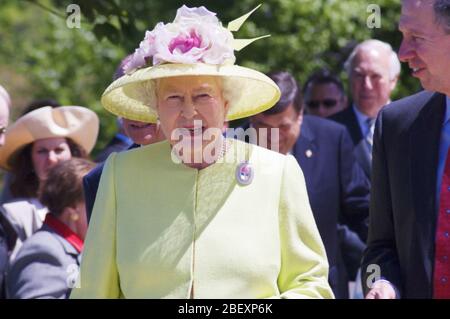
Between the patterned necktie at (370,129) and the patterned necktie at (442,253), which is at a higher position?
the patterned necktie at (370,129)

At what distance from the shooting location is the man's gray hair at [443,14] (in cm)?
426

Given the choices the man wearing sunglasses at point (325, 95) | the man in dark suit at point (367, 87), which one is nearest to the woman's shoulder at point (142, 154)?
the man in dark suit at point (367, 87)

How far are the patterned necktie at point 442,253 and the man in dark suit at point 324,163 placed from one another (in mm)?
2345

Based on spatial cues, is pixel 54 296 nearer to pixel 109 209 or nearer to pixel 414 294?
pixel 109 209

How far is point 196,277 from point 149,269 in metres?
0.17

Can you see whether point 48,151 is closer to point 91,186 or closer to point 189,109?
point 91,186

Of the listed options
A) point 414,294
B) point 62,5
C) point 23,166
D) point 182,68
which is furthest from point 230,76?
point 62,5

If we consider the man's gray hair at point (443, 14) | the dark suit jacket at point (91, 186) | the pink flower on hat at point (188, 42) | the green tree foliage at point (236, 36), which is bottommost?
the dark suit jacket at point (91, 186)

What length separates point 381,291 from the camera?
419 centimetres

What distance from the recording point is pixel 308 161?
22.9ft

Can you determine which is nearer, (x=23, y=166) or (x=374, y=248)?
(x=374, y=248)

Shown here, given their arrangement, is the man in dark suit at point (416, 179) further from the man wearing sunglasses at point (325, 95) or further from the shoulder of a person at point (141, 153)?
the man wearing sunglasses at point (325, 95)

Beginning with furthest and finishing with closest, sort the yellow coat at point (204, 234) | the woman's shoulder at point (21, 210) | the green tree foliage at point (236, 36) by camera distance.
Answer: the green tree foliage at point (236, 36) < the woman's shoulder at point (21, 210) < the yellow coat at point (204, 234)

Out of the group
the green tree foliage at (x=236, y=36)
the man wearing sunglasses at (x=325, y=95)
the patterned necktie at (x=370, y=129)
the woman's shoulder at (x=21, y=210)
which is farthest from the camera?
the man wearing sunglasses at (x=325, y=95)
